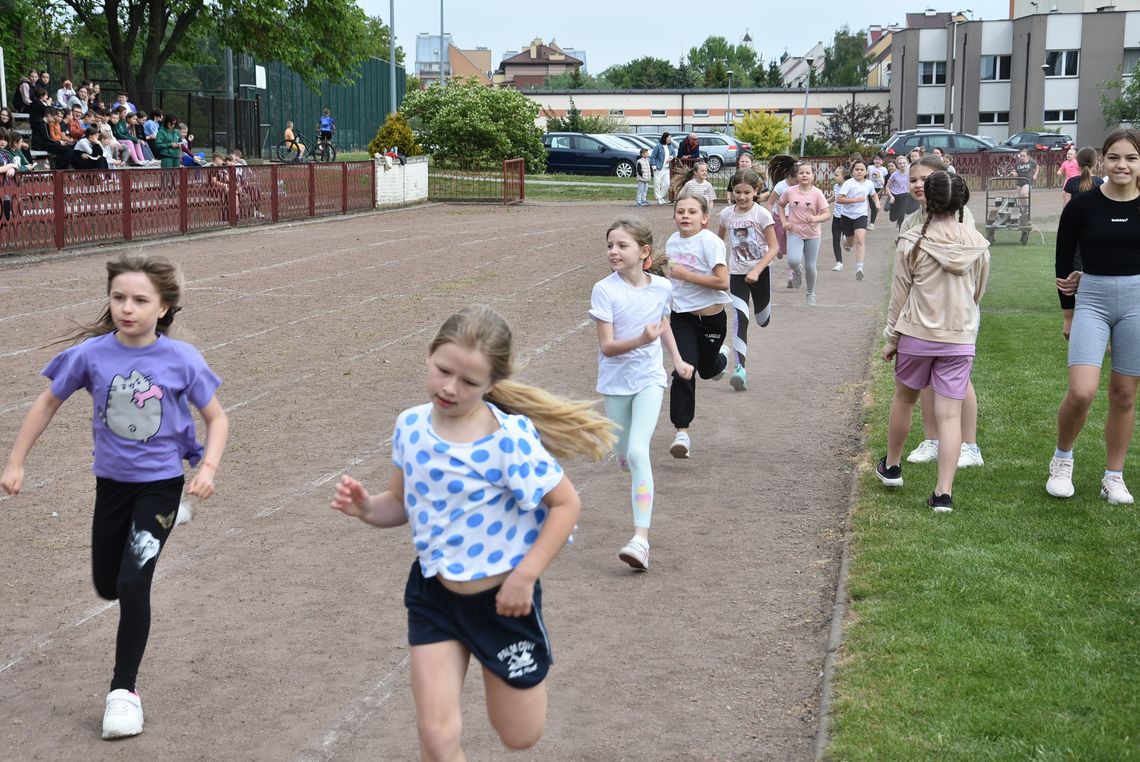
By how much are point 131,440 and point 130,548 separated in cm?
38

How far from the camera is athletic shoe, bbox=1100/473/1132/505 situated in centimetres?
738

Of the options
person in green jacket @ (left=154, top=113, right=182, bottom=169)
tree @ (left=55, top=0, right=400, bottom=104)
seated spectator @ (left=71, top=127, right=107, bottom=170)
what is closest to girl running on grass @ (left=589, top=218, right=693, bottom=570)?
seated spectator @ (left=71, top=127, right=107, bottom=170)

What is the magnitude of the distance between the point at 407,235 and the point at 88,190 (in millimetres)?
6521

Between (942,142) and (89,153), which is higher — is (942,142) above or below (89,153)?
above

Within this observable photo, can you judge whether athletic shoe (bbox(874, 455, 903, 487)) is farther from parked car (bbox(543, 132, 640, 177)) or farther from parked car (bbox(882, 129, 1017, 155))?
parked car (bbox(882, 129, 1017, 155))

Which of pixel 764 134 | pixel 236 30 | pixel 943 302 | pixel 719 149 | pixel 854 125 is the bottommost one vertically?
pixel 943 302

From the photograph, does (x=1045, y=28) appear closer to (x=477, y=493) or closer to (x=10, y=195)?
(x=10, y=195)

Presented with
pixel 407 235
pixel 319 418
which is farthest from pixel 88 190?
pixel 319 418

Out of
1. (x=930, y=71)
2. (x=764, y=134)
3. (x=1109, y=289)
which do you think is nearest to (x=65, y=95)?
(x=1109, y=289)

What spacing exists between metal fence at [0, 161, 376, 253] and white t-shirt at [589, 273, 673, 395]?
16.8 meters

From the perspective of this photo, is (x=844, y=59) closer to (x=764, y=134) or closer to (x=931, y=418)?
(x=764, y=134)

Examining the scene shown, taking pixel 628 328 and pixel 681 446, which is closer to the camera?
pixel 628 328

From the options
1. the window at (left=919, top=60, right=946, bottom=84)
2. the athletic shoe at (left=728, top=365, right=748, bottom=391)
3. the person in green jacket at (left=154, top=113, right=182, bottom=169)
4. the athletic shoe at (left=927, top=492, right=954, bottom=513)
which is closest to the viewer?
the athletic shoe at (left=927, top=492, right=954, bottom=513)

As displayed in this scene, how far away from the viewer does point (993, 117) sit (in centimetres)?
8131
